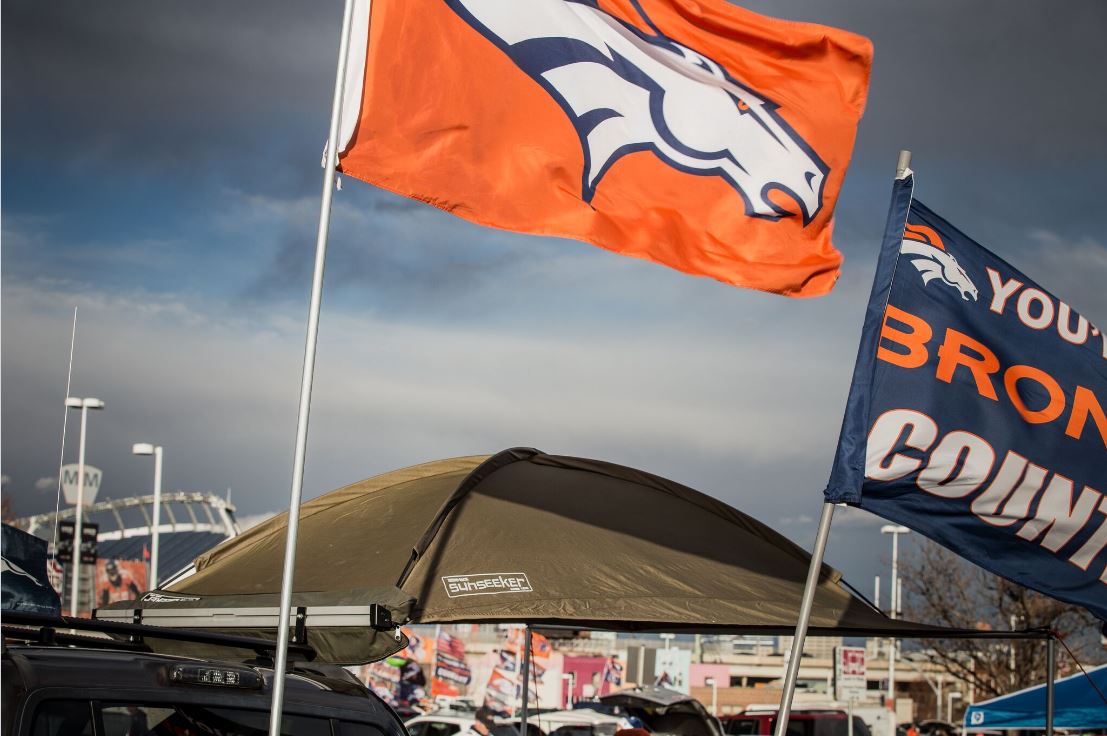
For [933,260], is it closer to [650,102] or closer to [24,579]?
[650,102]

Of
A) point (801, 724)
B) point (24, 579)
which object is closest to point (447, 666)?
point (801, 724)

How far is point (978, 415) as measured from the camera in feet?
21.4

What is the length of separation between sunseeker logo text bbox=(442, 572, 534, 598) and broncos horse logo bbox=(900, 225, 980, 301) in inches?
113

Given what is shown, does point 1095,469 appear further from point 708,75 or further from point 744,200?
point 708,75

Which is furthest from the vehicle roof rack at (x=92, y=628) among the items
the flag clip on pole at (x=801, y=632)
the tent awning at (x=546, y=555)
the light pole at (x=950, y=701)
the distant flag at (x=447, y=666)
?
the light pole at (x=950, y=701)

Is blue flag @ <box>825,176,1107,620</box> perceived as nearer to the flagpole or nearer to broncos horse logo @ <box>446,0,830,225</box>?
broncos horse logo @ <box>446,0,830,225</box>

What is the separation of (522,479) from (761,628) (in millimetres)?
1957

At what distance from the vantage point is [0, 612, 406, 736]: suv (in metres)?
3.69

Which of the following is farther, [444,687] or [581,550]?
[444,687]

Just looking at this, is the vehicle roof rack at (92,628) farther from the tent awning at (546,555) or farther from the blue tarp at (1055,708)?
the blue tarp at (1055,708)

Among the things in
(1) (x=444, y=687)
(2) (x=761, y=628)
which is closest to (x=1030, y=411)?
(2) (x=761, y=628)

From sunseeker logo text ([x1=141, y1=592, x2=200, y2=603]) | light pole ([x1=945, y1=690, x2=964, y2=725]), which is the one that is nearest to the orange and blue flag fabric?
sunseeker logo text ([x1=141, y1=592, x2=200, y2=603])

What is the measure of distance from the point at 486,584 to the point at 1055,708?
10224 mm

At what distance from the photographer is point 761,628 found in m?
8.34
